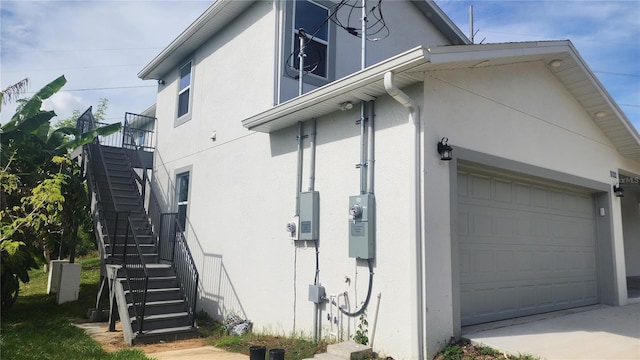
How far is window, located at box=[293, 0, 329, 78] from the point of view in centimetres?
920

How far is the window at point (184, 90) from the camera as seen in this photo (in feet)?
39.6

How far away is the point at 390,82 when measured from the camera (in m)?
A: 5.37

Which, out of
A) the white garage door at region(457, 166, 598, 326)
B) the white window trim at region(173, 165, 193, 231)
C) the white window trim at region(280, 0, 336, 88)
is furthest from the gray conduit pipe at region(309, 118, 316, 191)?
the white window trim at region(173, 165, 193, 231)

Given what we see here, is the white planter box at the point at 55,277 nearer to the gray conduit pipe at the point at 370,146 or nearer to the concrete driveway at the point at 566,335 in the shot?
the gray conduit pipe at the point at 370,146

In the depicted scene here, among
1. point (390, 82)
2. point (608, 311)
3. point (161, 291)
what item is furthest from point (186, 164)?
point (608, 311)

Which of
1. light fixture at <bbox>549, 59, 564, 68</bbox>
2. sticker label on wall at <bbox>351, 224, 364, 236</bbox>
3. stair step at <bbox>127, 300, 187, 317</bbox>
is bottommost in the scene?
stair step at <bbox>127, 300, 187, 317</bbox>

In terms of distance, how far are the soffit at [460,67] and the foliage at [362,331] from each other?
3113 mm

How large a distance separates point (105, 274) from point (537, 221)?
29.7 feet

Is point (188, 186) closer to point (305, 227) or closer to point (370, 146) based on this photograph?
point (305, 227)

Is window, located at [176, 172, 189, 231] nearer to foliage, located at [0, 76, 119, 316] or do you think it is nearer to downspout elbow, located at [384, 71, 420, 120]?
foliage, located at [0, 76, 119, 316]

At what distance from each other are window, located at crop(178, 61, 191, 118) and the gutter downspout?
797 centimetres

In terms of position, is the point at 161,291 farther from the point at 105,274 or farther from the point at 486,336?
the point at 486,336

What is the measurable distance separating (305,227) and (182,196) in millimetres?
5723

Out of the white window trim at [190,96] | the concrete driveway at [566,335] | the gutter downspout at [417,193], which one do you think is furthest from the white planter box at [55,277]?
the concrete driveway at [566,335]
